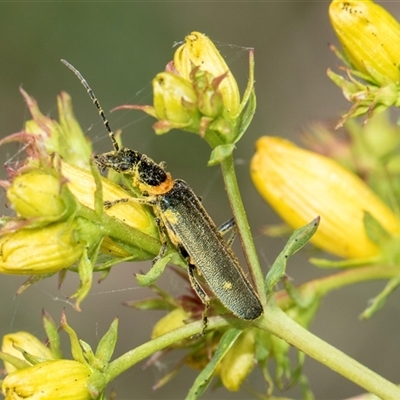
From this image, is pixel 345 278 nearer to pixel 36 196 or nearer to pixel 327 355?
pixel 327 355

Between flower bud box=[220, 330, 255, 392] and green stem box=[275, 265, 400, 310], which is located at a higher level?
flower bud box=[220, 330, 255, 392]

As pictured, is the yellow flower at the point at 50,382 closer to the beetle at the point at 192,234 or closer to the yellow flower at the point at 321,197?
the beetle at the point at 192,234

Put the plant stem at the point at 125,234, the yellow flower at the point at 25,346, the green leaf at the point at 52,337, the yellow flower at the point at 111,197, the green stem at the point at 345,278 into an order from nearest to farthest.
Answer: the plant stem at the point at 125,234
the yellow flower at the point at 111,197
the green leaf at the point at 52,337
the yellow flower at the point at 25,346
the green stem at the point at 345,278

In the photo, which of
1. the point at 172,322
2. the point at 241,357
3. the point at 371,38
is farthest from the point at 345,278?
the point at 371,38

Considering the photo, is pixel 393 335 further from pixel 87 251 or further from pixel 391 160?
pixel 87 251

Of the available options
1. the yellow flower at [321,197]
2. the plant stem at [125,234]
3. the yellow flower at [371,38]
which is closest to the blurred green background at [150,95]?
Result: the yellow flower at [321,197]

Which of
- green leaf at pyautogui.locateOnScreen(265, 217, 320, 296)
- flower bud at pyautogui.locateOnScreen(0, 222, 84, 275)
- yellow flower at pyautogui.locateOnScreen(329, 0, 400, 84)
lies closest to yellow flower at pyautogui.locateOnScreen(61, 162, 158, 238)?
flower bud at pyautogui.locateOnScreen(0, 222, 84, 275)

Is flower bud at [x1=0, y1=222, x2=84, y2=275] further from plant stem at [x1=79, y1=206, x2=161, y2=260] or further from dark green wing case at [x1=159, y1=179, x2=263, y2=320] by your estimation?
dark green wing case at [x1=159, y1=179, x2=263, y2=320]
